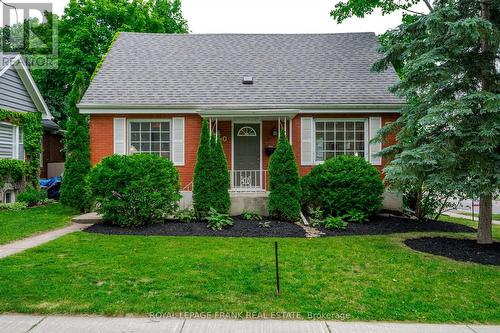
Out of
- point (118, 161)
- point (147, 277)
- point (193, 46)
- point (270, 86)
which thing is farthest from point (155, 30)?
point (147, 277)

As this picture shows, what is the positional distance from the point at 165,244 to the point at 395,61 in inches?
258

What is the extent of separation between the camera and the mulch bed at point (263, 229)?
8.04m

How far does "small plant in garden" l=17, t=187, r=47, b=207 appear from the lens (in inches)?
486

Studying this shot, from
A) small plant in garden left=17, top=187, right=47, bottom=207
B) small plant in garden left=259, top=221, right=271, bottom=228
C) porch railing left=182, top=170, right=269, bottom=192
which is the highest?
porch railing left=182, top=170, right=269, bottom=192

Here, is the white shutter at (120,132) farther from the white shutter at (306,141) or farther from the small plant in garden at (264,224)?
the white shutter at (306,141)

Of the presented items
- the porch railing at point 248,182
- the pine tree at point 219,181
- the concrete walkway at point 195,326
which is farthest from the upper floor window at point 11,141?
the concrete walkway at point 195,326

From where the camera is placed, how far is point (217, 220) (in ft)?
28.1

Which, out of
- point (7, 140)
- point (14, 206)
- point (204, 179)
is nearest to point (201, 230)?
point (204, 179)

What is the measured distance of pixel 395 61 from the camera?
8.20 m

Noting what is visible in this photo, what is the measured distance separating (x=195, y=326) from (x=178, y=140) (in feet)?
28.4

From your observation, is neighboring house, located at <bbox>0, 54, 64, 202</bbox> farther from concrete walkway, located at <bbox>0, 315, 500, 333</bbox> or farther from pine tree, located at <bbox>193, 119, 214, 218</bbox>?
concrete walkway, located at <bbox>0, 315, 500, 333</bbox>

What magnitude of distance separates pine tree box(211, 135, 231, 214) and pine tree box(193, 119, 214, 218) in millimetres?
103

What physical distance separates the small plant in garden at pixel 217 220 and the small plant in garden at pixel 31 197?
24.6 feet

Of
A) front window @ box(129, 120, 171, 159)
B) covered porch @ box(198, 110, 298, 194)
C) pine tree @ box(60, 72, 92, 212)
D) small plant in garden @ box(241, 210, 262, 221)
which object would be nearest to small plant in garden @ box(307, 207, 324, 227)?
small plant in garden @ box(241, 210, 262, 221)
